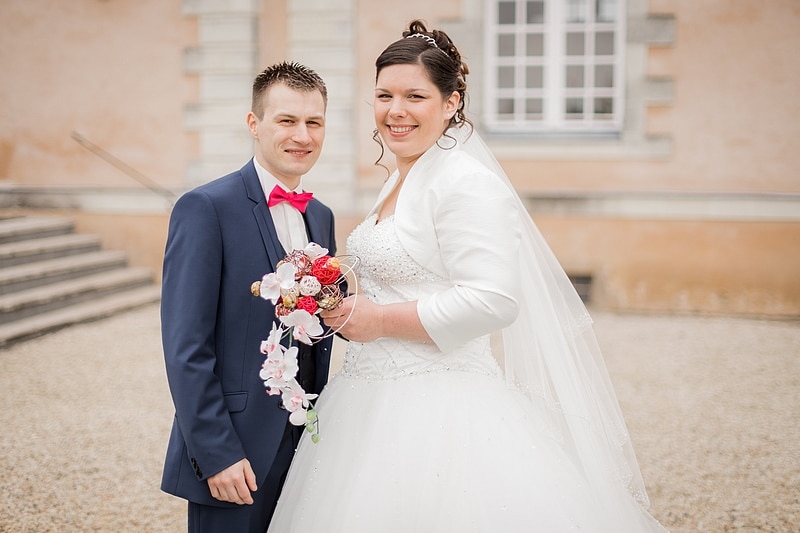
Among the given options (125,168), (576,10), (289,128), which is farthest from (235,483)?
(125,168)

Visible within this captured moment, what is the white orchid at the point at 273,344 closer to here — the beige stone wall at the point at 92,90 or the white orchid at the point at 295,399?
the white orchid at the point at 295,399

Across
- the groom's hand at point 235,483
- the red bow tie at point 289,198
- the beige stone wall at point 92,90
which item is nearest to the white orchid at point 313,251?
the red bow tie at point 289,198

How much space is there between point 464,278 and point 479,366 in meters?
0.35

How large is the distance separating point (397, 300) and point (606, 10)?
6.68 meters

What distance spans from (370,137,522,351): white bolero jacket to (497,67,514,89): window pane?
6.19 m

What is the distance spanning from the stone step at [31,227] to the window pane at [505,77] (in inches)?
213

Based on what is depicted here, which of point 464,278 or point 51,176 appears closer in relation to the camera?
point 464,278

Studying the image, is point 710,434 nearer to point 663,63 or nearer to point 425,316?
point 425,316

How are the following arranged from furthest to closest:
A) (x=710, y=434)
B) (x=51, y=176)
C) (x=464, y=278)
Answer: (x=51, y=176), (x=710, y=434), (x=464, y=278)

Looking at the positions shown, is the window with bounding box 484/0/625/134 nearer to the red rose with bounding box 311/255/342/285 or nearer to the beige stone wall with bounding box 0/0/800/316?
the beige stone wall with bounding box 0/0/800/316

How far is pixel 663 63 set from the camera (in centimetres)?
734

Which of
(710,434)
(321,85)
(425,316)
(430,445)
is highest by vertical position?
(321,85)

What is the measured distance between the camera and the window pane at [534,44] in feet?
25.4

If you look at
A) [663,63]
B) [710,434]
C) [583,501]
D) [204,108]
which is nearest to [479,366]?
[583,501]
